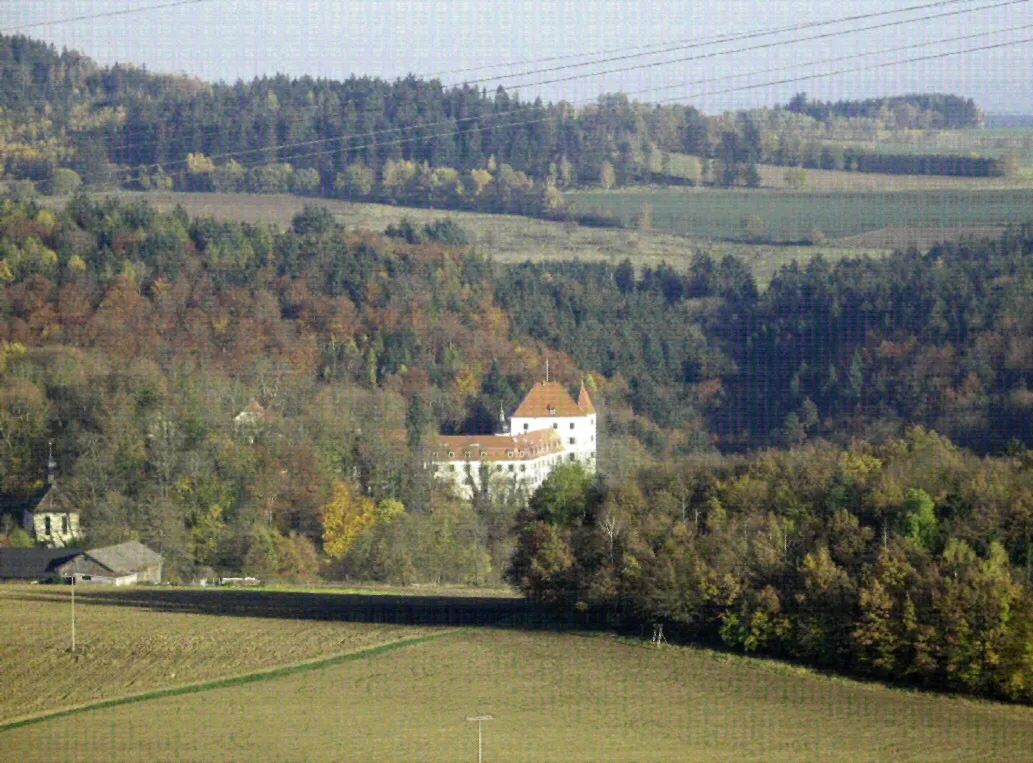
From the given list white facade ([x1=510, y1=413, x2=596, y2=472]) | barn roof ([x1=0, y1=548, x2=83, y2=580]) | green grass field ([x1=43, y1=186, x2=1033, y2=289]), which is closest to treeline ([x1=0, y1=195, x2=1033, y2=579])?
white facade ([x1=510, y1=413, x2=596, y2=472])

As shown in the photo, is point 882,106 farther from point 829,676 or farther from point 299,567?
point 829,676

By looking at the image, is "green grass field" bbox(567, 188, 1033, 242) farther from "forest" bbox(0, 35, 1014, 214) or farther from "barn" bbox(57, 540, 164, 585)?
"barn" bbox(57, 540, 164, 585)

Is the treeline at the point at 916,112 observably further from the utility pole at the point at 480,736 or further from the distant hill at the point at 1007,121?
the utility pole at the point at 480,736

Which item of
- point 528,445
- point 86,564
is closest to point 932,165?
point 528,445

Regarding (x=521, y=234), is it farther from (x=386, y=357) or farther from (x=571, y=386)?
(x=386, y=357)

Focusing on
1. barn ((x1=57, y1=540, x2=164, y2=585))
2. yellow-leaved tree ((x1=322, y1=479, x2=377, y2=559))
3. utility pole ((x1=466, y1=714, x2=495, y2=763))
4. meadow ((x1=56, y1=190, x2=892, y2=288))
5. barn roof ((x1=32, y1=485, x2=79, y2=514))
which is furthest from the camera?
meadow ((x1=56, y1=190, x2=892, y2=288))
